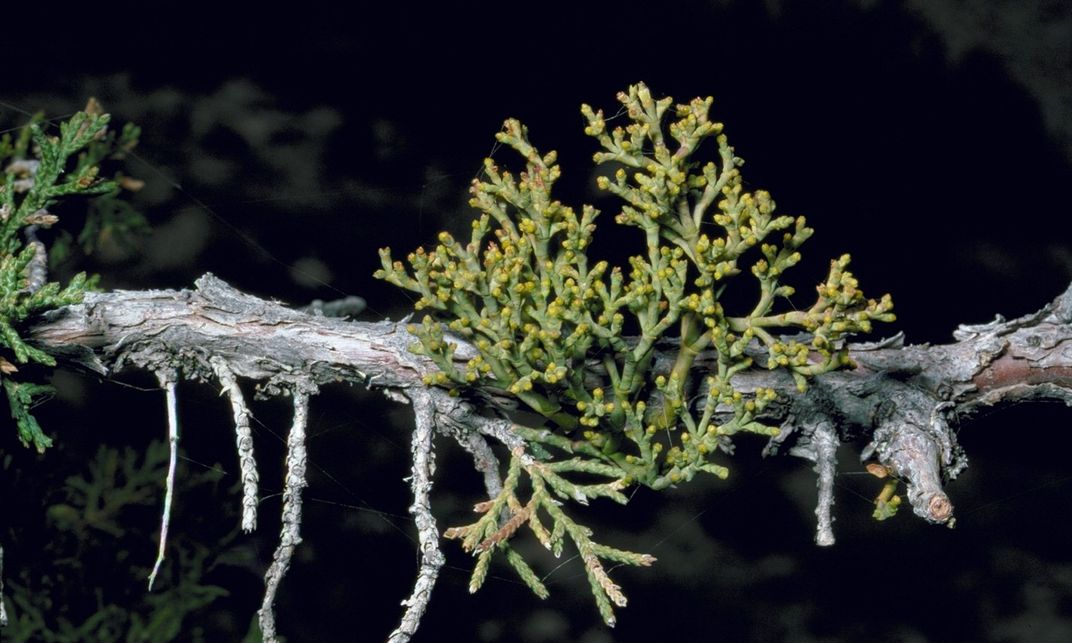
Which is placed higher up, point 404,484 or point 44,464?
point 404,484

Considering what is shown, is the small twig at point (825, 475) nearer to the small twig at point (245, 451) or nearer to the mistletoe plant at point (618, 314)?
the mistletoe plant at point (618, 314)

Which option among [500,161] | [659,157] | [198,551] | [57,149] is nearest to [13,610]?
[198,551]

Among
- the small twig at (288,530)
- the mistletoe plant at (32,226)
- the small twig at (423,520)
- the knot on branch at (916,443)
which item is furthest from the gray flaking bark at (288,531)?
the knot on branch at (916,443)

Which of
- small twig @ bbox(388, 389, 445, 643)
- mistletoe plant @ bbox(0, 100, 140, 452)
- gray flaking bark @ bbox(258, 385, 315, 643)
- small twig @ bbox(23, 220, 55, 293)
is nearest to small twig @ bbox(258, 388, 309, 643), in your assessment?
gray flaking bark @ bbox(258, 385, 315, 643)

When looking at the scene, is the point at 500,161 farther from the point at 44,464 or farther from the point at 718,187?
the point at 44,464

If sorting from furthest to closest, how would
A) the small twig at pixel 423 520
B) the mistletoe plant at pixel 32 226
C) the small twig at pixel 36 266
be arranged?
the small twig at pixel 36 266 < the mistletoe plant at pixel 32 226 < the small twig at pixel 423 520
